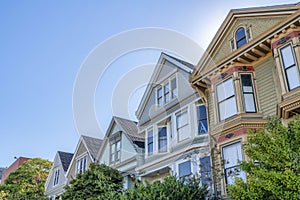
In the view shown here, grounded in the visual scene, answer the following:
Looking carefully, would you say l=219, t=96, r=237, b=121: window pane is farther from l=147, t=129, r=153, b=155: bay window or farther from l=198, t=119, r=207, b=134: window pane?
l=147, t=129, r=153, b=155: bay window

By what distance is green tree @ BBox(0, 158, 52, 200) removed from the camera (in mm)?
31141

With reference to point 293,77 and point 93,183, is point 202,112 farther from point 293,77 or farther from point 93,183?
point 93,183

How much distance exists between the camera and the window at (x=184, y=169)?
52.4 ft

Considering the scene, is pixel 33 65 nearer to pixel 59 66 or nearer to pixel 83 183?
pixel 59 66

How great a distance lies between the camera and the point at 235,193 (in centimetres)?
896

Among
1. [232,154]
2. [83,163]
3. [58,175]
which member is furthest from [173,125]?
[58,175]

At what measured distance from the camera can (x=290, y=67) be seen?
12.3 metres

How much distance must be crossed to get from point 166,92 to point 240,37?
589cm

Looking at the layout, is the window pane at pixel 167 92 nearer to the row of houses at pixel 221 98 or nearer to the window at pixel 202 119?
the row of houses at pixel 221 98

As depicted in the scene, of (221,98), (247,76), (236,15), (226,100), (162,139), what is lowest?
(162,139)

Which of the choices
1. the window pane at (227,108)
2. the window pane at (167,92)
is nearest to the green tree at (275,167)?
the window pane at (227,108)

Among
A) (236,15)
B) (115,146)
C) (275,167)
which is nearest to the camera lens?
(275,167)

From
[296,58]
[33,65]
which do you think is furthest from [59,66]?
[296,58]

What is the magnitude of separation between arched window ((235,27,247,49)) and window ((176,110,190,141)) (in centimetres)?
454
